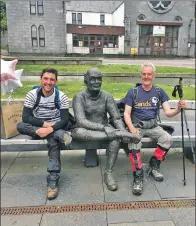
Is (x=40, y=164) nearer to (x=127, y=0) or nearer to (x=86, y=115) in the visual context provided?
(x=86, y=115)

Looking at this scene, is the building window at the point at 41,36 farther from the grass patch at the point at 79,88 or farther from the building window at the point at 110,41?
the grass patch at the point at 79,88

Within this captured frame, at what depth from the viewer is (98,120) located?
354 cm

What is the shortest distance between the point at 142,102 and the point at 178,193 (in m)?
1.21

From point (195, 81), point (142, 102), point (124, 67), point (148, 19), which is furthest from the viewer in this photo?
point (195, 81)

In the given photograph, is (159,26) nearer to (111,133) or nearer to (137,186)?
(111,133)

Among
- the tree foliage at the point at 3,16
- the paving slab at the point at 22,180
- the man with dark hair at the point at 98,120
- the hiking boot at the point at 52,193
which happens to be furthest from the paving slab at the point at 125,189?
the tree foliage at the point at 3,16

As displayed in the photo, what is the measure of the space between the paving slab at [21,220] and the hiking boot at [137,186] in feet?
3.66

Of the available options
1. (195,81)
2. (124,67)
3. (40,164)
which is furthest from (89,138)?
(195,81)

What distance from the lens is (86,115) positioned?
3.53 m

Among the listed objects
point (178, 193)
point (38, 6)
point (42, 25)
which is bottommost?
point (178, 193)

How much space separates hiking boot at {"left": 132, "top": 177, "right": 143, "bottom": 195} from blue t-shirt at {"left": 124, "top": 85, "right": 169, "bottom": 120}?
2.65 feet

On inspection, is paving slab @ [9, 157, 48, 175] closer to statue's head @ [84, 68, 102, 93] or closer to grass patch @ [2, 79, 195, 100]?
statue's head @ [84, 68, 102, 93]

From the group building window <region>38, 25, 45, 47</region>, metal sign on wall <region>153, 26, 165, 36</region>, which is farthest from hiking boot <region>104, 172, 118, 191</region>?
metal sign on wall <region>153, 26, 165, 36</region>

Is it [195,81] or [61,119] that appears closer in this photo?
[61,119]
